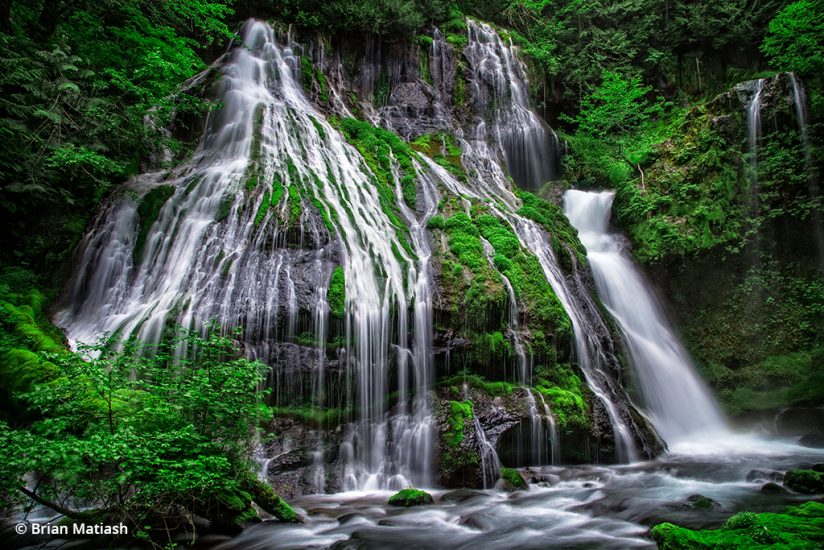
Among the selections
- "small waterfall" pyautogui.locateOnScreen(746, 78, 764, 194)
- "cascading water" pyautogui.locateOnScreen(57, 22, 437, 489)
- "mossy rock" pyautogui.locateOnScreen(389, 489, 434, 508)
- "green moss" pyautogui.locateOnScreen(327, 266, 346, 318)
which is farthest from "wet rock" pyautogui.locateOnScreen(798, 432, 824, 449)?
"green moss" pyautogui.locateOnScreen(327, 266, 346, 318)

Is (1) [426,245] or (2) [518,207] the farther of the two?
(2) [518,207]

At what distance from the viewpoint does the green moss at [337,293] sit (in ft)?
28.0

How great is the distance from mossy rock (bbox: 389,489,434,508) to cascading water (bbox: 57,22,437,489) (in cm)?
92

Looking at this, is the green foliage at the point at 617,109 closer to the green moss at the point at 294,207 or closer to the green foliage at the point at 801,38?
the green foliage at the point at 801,38

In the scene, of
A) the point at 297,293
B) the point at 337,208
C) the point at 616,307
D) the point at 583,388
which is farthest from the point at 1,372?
the point at 616,307

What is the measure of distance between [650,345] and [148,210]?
44.0 feet

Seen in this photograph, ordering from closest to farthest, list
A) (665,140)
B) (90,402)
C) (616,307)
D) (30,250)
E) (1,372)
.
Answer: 1. (90,402)
2. (1,372)
3. (30,250)
4. (616,307)
5. (665,140)

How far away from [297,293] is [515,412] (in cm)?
461

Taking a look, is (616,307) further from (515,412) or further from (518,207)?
(515,412)

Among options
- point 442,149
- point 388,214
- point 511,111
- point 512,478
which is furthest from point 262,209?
point 511,111

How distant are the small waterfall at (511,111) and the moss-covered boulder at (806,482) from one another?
13312mm

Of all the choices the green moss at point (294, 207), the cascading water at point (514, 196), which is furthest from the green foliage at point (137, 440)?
the cascading water at point (514, 196)

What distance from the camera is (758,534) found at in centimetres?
394

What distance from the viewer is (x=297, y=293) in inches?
337
